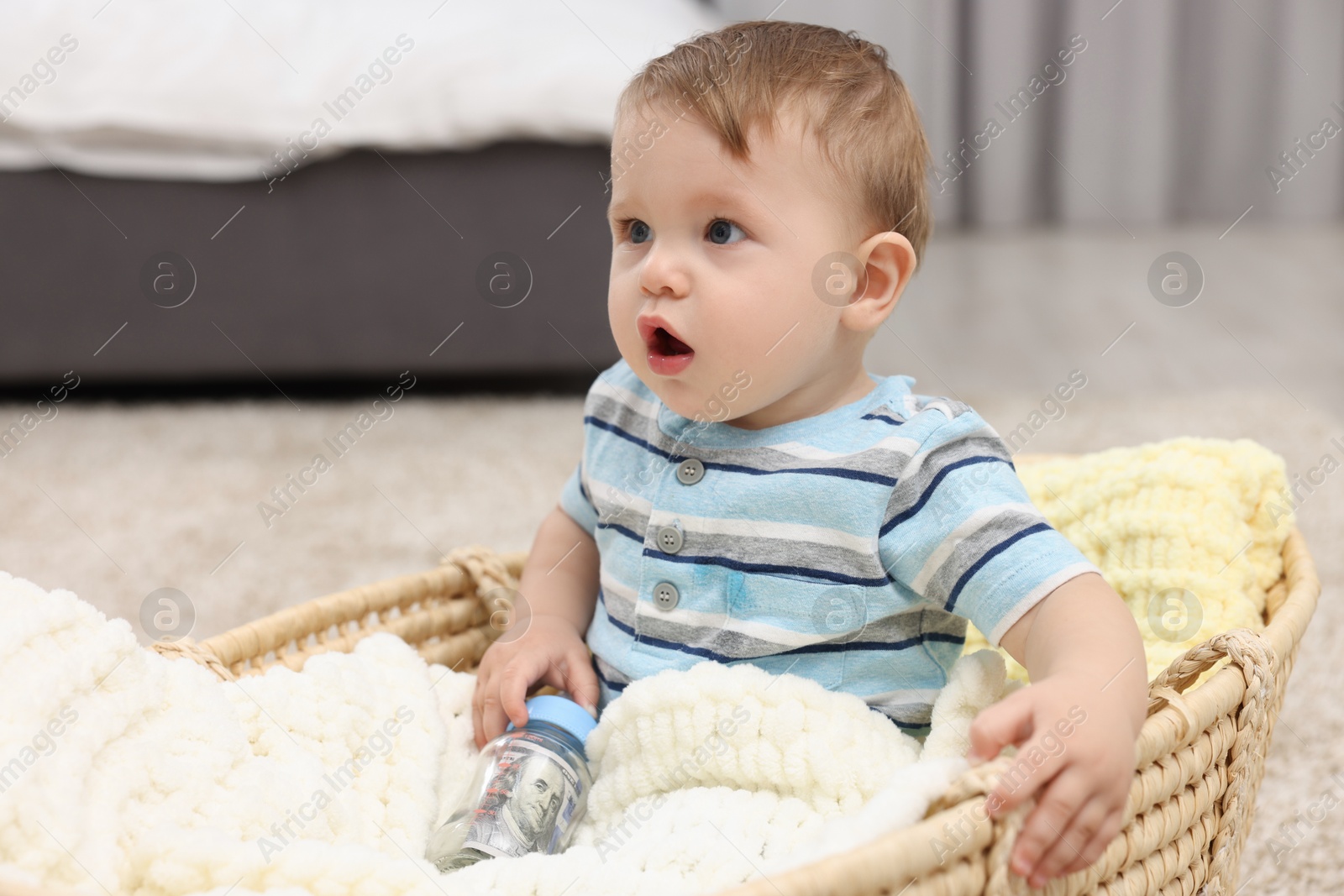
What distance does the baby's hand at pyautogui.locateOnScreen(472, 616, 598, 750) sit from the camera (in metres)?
0.79

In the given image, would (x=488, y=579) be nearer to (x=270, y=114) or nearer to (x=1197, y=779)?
(x=1197, y=779)

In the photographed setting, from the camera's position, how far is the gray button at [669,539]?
0.75 m

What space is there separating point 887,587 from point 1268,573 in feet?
1.11

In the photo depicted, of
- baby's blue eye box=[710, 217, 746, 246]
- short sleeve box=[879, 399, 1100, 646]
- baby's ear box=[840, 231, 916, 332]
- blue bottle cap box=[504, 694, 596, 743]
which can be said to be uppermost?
baby's blue eye box=[710, 217, 746, 246]

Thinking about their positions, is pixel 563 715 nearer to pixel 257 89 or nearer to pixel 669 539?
pixel 669 539

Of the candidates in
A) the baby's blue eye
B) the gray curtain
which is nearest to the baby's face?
the baby's blue eye

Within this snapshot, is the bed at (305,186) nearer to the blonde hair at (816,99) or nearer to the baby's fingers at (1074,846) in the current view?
the blonde hair at (816,99)

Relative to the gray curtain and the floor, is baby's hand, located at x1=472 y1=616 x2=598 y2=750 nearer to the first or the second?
the floor

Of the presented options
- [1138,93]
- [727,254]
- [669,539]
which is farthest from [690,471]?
[1138,93]

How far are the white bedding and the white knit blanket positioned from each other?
111cm

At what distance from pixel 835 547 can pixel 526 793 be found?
24cm

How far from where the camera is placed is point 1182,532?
0.86 m

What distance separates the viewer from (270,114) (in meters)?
1.71

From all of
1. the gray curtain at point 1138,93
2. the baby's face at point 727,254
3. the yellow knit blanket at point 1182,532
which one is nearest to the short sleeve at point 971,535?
the baby's face at point 727,254
